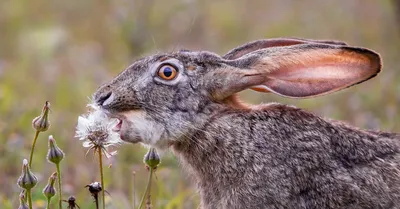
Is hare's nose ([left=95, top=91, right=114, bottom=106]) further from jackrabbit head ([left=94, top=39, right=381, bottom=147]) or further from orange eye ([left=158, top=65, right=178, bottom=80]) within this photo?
orange eye ([left=158, top=65, right=178, bottom=80])

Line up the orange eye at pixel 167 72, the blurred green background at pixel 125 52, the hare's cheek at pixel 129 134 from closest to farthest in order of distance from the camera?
1. the hare's cheek at pixel 129 134
2. the orange eye at pixel 167 72
3. the blurred green background at pixel 125 52

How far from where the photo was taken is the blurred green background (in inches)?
293

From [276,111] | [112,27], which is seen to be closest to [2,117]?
[112,27]

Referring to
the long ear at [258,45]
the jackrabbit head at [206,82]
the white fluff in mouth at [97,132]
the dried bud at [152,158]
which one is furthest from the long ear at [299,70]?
the white fluff in mouth at [97,132]

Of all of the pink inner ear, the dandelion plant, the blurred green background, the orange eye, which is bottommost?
the dandelion plant

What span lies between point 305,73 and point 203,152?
0.71 metres

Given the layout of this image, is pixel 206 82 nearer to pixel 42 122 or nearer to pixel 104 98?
pixel 104 98

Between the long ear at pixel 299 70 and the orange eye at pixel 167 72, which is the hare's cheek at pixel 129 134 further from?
the long ear at pixel 299 70

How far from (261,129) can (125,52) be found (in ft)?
16.0

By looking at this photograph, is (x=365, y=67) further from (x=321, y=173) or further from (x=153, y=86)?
(x=153, y=86)

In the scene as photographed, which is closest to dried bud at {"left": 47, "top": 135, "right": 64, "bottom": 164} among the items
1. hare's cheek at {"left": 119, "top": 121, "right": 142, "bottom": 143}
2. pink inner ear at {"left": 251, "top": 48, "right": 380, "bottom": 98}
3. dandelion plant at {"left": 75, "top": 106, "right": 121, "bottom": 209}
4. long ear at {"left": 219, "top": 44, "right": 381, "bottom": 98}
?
dandelion plant at {"left": 75, "top": 106, "right": 121, "bottom": 209}

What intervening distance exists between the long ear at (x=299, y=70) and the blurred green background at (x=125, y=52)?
0.93m

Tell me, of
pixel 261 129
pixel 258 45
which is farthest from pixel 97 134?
pixel 258 45

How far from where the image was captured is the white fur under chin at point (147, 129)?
18.4 feet
